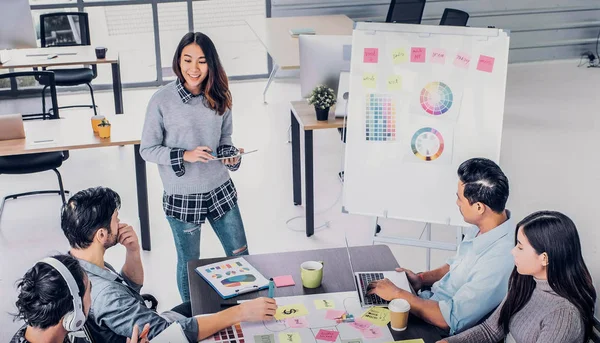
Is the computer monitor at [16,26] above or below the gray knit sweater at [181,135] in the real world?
above

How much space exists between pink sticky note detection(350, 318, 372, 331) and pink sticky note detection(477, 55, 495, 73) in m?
1.32

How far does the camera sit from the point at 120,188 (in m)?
5.51

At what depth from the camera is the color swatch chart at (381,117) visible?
10.8 ft

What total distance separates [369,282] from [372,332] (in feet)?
1.04

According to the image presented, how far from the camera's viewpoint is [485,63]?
3.16 metres

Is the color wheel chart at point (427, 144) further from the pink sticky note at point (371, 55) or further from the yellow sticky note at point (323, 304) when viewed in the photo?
the yellow sticky note at point (323, 304)

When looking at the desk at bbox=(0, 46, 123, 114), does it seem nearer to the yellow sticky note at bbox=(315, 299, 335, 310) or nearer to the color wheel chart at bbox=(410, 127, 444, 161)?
the color wheel chart at bbox=(410, 127, 444, 161)

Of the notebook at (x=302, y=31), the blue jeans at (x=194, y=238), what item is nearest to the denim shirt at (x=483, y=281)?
the blue jeans at (x=194, y=238)

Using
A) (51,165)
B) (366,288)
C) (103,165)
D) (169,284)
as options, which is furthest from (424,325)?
(103,165)

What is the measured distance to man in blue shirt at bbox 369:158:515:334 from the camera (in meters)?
2.54

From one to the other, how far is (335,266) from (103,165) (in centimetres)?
359

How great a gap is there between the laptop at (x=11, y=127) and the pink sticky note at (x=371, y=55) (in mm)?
2334

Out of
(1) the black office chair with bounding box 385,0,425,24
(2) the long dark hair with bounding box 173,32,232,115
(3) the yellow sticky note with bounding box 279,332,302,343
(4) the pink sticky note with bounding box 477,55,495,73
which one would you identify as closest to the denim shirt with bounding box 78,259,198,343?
(3) the yellow sticky note with bounding box 279,332,302,343

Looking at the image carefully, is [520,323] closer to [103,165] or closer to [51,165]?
[51,165]
